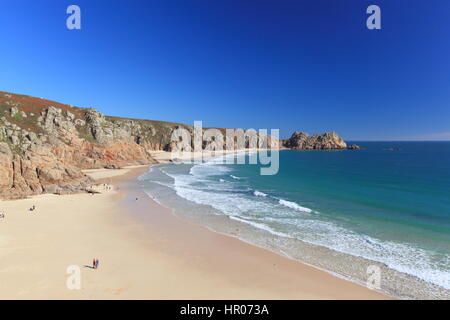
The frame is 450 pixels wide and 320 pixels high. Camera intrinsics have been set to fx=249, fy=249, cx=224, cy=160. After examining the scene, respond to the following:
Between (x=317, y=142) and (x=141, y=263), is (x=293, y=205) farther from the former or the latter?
(x=317, y=142)

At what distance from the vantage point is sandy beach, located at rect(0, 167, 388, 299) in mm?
11133

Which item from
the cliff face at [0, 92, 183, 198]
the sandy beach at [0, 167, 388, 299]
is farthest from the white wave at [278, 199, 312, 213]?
the cliff face at [0, 92, 183, 198]

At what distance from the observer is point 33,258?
13867 mm

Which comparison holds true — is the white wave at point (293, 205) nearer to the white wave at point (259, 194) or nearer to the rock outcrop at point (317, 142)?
the white wave at point (259, 194)

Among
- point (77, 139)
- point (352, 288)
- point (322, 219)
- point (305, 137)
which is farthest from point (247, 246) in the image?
point (305, 137)

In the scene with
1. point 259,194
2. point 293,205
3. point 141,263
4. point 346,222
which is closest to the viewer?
point 141,263

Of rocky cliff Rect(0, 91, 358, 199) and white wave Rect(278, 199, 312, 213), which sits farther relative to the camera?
rocky cliff Rect(0, 91, 358, 199)

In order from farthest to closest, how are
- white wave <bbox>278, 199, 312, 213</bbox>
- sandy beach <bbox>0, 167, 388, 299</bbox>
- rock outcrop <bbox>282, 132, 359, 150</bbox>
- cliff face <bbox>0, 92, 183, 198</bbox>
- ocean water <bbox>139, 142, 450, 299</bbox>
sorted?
rock outcrop <bbox>282, 132, 359, 150</bbox>
cliff face <bbox>0, 92, 183, 198</bbox>
white wave <bbox>278, 199, 312, 213</bbox>
ocean water <bbox>139, 142, 450, 299</bbox>
sandy beach <bbox>0, 167, 388, 299</bbox>

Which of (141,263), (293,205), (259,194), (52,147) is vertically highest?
(52,147)

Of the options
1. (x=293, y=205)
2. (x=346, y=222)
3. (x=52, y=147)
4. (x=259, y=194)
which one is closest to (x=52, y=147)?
(x=52, y=147)

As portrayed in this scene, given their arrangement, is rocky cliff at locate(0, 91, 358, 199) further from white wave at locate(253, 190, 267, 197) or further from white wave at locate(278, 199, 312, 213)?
white wave at locate(278, 199, 312, 213)

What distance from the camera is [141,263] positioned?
13.8m

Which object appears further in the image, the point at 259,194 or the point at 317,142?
the point at 317,142
